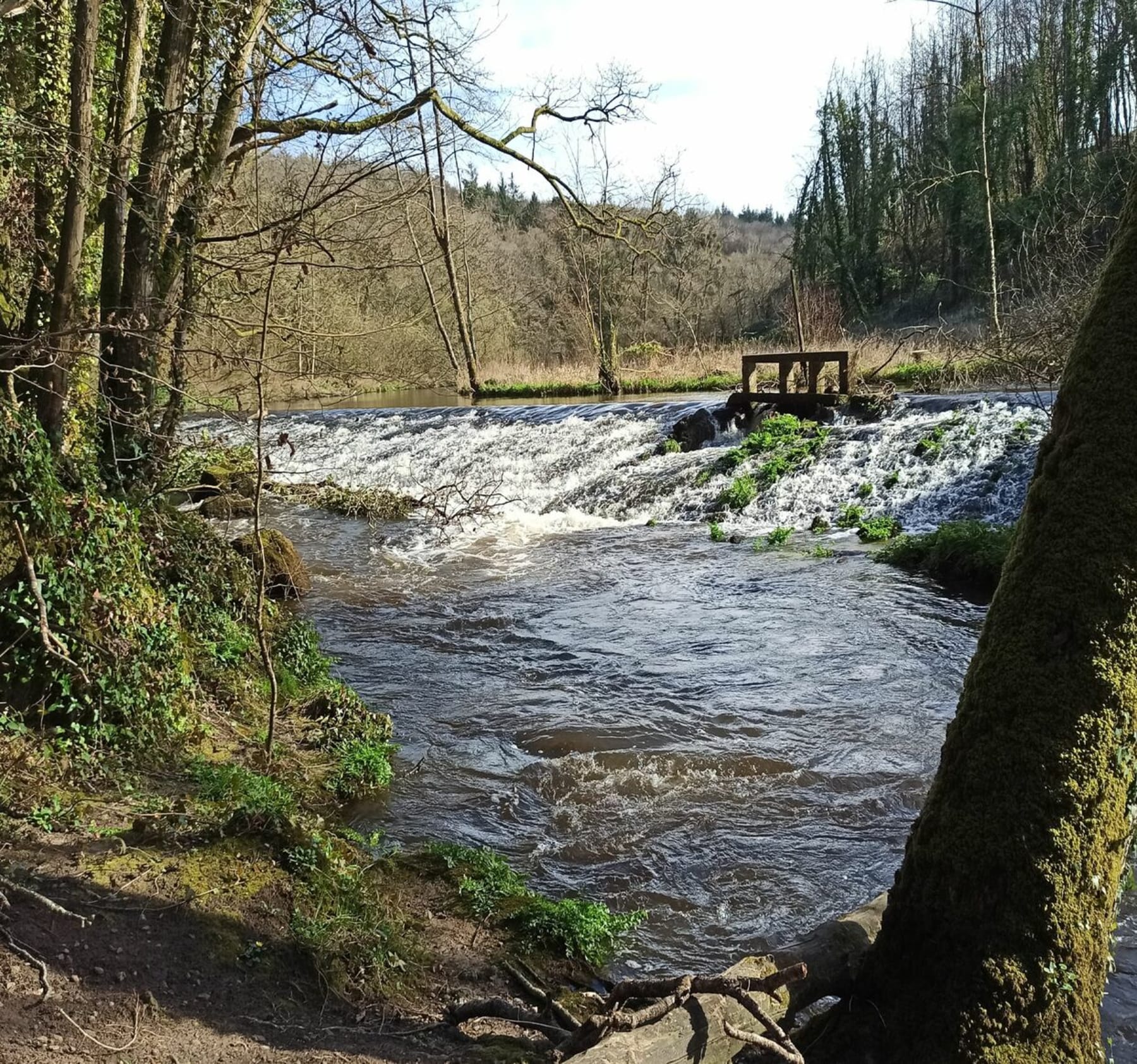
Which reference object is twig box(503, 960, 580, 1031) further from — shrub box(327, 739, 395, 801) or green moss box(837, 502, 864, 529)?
green moss box(837, 502, 864, 529)

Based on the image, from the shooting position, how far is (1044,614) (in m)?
2.58

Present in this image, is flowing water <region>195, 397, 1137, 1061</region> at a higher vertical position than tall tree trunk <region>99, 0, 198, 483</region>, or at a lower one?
lower

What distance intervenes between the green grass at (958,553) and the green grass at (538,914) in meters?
7.13

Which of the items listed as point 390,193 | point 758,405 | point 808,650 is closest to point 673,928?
point 808,650

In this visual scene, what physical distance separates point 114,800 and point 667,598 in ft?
22.6

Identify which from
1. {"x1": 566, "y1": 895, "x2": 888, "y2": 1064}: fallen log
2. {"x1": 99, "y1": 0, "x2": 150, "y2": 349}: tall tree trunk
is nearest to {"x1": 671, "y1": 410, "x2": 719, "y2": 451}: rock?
{"x1": 99, "y1": 0, "x2": 150, "y2": 349}: tall tree trunk

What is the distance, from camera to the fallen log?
94.9 inches

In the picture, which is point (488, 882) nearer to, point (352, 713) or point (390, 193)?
point (352, 713)

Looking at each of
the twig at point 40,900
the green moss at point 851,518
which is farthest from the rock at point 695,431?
the twig at point 40,900

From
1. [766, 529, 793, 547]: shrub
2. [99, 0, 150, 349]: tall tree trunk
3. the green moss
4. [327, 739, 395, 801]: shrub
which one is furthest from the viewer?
the green moss

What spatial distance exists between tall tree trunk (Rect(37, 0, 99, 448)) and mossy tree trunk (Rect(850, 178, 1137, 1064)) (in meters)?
4.72

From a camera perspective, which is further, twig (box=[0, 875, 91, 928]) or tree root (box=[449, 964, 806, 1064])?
twig (box=[0, 875, 91, 928])

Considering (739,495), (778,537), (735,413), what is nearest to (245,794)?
(778,537)

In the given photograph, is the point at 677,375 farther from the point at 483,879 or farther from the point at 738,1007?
the point at 738,1007
